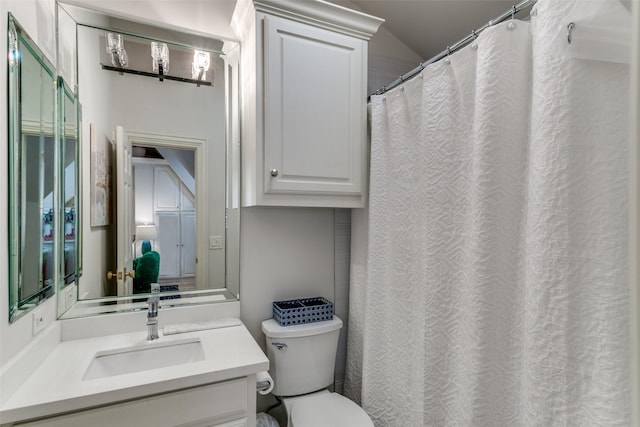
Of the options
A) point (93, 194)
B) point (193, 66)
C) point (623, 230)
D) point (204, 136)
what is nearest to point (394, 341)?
point (623, 230)

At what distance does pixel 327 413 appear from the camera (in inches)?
55.1

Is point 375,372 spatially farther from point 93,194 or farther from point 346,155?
point 93,194

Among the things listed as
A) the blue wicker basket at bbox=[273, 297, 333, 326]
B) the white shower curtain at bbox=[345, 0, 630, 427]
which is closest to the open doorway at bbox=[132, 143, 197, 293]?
the blue wicker basket at bbox=[273, 297, 333, 326]

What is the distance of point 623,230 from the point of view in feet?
2.34

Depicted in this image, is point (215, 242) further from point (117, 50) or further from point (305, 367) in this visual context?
point (117, 50)

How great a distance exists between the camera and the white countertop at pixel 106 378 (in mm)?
883

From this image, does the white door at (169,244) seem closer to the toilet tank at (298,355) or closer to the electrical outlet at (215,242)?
the electrical outlet at (215,242)

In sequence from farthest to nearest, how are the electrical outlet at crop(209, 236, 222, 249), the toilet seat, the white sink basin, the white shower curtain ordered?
the electrical outlet at crop(209, 236, 222, 249), the toilet seat, the white sink basin, the white shower curtain

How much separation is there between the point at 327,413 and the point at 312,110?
1293mm

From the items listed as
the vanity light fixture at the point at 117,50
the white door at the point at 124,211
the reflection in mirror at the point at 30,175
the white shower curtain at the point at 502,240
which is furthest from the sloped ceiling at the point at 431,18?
the reflection in mirror at the point at 30,175

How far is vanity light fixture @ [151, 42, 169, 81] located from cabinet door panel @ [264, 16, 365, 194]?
48 centimetres

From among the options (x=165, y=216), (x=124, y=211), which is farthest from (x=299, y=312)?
(x=124, y=211)

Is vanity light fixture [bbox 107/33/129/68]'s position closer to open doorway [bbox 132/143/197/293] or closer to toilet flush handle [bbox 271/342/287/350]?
open doorway [bbox 132/143/197/293]

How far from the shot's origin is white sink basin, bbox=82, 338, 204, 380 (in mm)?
1189
